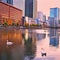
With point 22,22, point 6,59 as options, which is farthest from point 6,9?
point 6,59

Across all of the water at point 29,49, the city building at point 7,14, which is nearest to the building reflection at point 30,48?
the water at point 29,49

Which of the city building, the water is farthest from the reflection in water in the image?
the city building

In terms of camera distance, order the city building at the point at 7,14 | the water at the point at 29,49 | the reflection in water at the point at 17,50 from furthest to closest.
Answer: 1. the city building at the point at 7,14
2. the reflection in water at the point at 17,50
3. the water at the point at 29,49

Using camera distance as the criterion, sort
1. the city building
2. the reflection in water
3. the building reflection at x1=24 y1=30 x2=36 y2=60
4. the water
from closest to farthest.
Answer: the water, the reflection in water, the building reflection at x1=24 y1=30 x2=36 y2=60, the city building

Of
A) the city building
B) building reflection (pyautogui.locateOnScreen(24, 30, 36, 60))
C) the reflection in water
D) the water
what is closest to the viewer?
the water

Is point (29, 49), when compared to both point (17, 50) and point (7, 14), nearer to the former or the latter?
point (17, 50)

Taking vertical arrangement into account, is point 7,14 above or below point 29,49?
above

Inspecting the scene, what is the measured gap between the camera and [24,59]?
40.5 ft

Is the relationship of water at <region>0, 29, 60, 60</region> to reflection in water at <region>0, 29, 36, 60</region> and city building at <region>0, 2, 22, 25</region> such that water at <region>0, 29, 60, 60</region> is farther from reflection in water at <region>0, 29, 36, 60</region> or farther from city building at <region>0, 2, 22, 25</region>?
city building at <region>0, 2, 22, 25</region>

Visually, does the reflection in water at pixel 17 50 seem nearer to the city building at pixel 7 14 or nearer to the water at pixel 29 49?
the water at pixel 29 49

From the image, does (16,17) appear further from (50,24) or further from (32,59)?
(32,59)

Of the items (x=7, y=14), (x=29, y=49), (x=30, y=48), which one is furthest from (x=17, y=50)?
(x=7, y=14)

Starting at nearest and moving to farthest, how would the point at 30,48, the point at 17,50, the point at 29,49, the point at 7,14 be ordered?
the point at 17,50, the point at 29,49, the point at 30,48, the point at 7,14

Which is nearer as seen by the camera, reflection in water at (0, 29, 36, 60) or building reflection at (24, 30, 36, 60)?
reflection in water at (0, 29, 36, 60)
